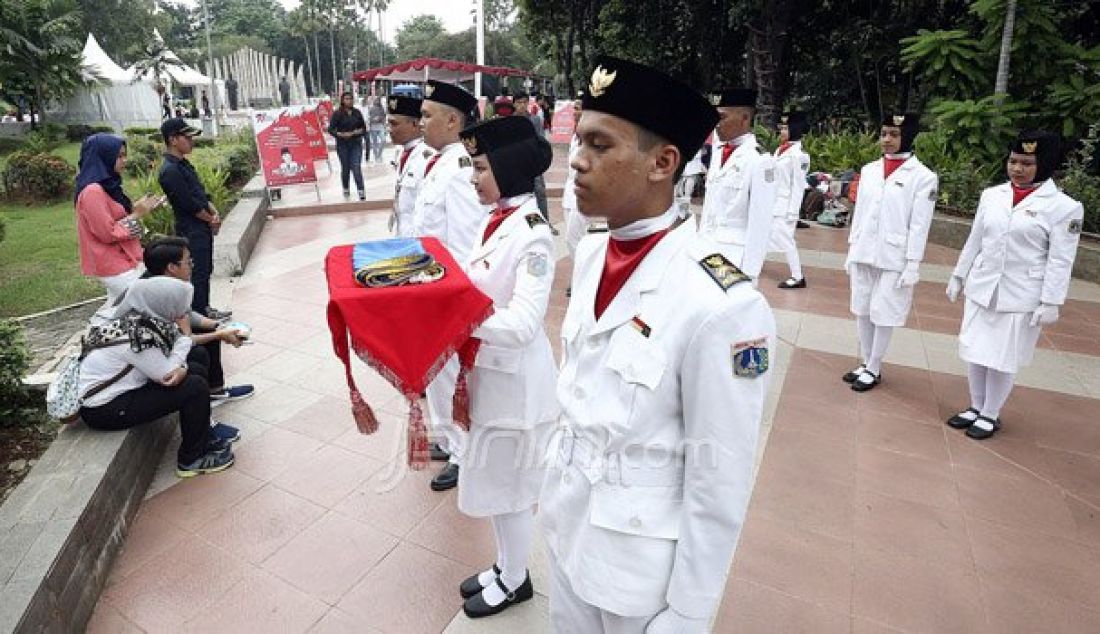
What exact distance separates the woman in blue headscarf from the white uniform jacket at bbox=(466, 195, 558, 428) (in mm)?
3682

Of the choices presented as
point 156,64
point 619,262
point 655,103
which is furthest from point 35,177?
point 156,64

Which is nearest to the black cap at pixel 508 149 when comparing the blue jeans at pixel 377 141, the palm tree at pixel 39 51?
the blue jeans at pixel 377 141

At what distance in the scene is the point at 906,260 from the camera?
4.70 metres

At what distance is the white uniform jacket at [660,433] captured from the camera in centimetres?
141

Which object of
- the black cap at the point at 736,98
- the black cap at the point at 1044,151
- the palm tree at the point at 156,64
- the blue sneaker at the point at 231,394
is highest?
the palm tree at the point at 156,64

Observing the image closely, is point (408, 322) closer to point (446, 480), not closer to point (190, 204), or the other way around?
point (446, 480)

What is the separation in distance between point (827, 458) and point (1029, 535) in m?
1.01

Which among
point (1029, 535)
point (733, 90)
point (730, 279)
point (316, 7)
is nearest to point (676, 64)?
point (733, 90)

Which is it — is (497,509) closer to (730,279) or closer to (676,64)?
(730,279)

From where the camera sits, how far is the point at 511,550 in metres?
2.70

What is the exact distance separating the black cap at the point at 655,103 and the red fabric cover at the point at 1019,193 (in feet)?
11.6

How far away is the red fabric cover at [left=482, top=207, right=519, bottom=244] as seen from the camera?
2.57 m

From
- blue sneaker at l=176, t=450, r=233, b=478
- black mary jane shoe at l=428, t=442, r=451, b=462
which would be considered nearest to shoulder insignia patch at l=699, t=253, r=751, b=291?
black mary jane shoe at l=428, t=442, r=451, b=462

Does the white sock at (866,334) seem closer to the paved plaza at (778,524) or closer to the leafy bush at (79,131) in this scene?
the paved plaza at (778,524)
